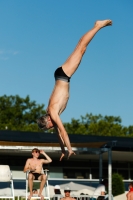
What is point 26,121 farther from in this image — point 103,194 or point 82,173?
point 103,194

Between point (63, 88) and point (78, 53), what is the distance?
685 millimetres

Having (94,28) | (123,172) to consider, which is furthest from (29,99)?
(94,28)

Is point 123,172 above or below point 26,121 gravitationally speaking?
below

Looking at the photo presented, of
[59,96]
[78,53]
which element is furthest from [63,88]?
[78,53]

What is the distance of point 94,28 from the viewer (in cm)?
910

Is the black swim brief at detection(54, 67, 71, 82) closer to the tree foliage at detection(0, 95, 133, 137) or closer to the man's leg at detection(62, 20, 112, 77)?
the man's leg at detection(62, 20, 112, 77)

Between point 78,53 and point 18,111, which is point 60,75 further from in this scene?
point 18,111

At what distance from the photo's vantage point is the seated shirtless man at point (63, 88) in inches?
340

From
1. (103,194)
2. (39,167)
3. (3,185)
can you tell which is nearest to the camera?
(39,167)

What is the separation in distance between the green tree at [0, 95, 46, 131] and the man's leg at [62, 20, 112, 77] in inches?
1918

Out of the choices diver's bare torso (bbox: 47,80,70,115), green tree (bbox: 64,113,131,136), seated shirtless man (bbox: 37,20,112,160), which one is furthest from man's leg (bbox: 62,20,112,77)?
green tree (bbox: 64,113,131,136)

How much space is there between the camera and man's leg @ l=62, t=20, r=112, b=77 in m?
8.96

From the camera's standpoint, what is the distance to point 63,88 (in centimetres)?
879

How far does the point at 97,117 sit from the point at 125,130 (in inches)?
182
